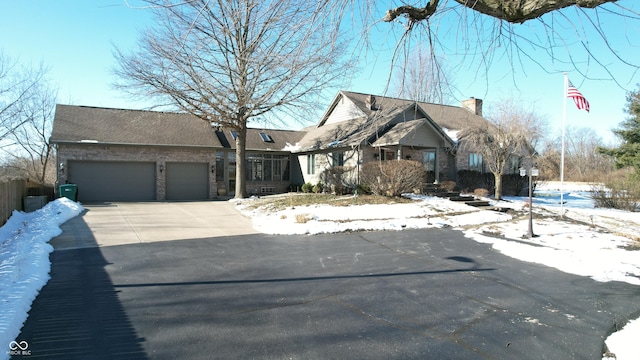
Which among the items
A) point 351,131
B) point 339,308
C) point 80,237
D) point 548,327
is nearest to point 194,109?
point 351,131

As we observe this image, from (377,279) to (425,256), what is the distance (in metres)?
2.19

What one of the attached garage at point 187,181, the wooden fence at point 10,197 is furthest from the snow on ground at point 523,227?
the wooden fence at point 10,197

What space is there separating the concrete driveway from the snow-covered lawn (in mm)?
494

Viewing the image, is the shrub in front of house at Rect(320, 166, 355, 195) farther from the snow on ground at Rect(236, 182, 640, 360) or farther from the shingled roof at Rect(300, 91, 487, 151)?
the snow on ground at Rect(236, 182, 640, 360)

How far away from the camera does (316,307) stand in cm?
492

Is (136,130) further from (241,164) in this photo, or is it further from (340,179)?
(340,179)

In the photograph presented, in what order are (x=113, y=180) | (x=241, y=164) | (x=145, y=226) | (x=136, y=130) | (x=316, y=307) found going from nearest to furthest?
(x=316, y=307) → (x=145, y=226) → (x=113, y=180) → (x=241, y=164) → (x=136, y=130)

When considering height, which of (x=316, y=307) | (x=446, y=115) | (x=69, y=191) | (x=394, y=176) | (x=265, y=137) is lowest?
(x=316, y=307)

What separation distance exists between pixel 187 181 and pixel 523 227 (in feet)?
59.4

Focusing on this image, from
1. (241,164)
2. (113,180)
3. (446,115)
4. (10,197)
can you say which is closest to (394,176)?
(241,164)

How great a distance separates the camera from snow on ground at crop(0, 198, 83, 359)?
4.15 metres

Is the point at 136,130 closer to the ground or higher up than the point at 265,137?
closer to the ground

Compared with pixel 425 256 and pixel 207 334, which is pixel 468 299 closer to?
pixel 425 256

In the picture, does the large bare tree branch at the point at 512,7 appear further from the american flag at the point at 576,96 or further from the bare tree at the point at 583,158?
the bare tree at the point at 583,158
